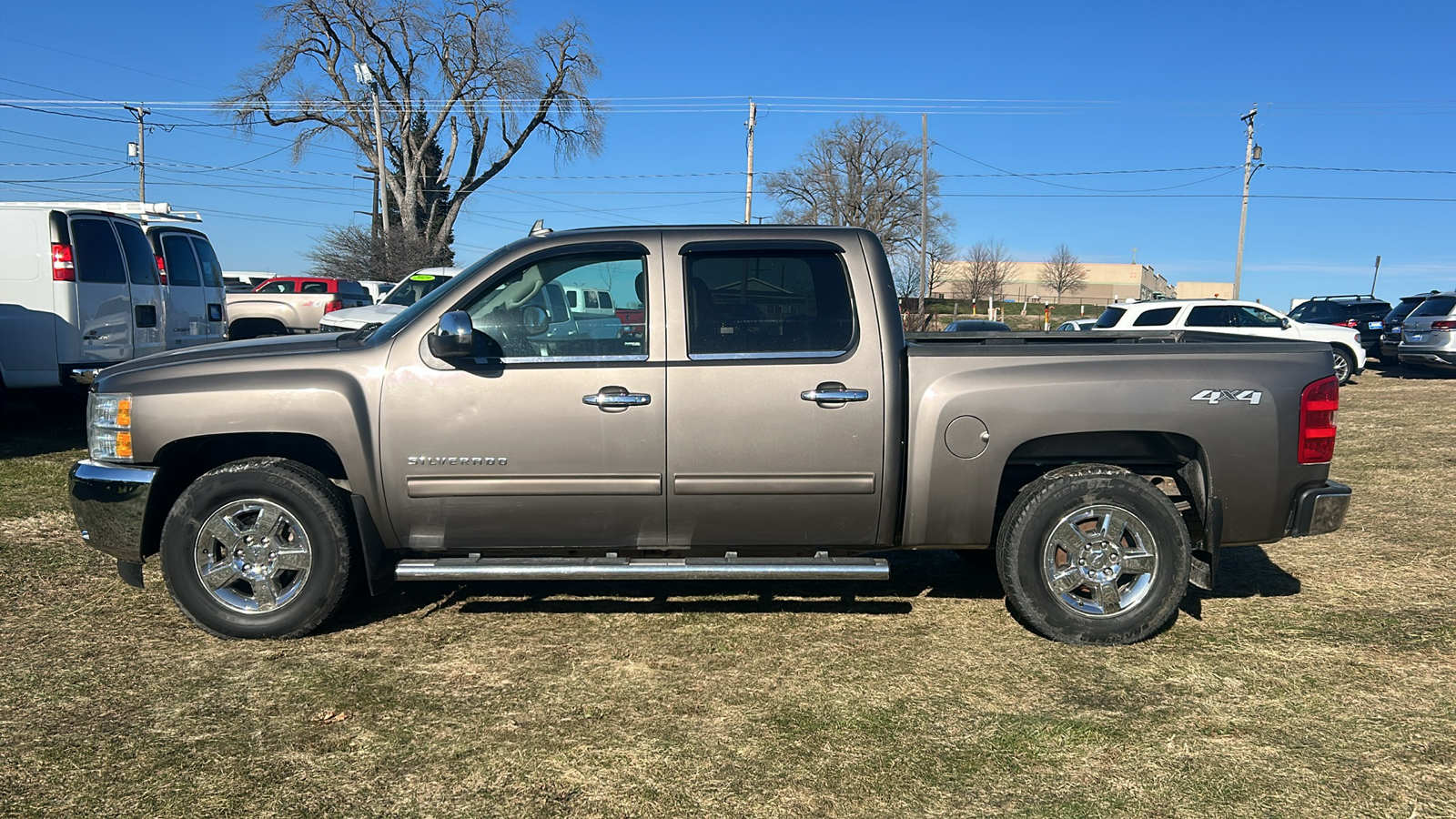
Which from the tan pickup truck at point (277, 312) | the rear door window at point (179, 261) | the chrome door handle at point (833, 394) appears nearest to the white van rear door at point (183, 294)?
the rear door window at point (179, 261)

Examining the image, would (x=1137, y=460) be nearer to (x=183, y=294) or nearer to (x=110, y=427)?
(x=110, y=427)

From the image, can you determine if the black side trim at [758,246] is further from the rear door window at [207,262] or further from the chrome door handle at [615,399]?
the rear door window at [207,262]

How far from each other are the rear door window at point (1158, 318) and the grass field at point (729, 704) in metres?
12.3

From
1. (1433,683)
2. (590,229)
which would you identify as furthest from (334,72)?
(1433,683)

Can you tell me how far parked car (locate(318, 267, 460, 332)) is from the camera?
1594 centimetres

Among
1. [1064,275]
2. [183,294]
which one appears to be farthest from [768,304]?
[1064,275]

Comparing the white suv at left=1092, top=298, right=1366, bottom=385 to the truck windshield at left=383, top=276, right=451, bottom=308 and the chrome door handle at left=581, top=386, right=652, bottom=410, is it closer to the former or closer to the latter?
the truck windshield at left=383, top=276, right=451, bottom=308

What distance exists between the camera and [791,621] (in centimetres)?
475

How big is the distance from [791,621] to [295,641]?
2250 millimetres

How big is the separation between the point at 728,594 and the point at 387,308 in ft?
42.9

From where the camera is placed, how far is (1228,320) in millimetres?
17188

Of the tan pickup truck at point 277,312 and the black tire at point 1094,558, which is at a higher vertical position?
the tan pickup truck at point 277,312

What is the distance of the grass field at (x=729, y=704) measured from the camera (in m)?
3.12

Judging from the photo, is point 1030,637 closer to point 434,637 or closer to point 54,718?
point 434,637
